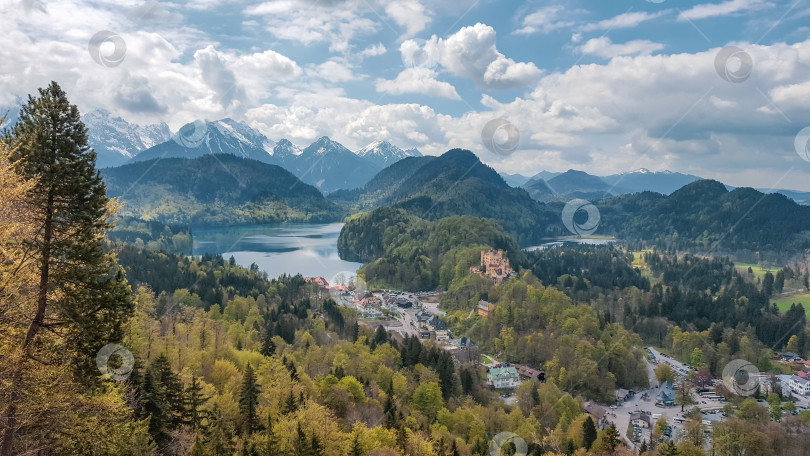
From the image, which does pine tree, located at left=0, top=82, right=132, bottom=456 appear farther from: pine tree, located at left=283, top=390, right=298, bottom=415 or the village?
the village

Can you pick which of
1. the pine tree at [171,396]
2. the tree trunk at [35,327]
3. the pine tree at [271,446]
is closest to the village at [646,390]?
the pine tree at [271,446]

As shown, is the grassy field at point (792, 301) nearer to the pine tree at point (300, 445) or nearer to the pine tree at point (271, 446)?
the pine tree at point (300, 445)

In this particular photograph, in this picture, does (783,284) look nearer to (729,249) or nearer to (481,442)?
(729,249)

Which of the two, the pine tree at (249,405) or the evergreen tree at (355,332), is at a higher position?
the pine tree at (249,405)

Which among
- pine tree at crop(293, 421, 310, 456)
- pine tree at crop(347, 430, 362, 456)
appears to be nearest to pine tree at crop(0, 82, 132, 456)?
pine tree at crop(293, 421, 310, 456)

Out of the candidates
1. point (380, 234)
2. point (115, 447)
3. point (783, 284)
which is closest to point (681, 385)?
point (115, 447)
